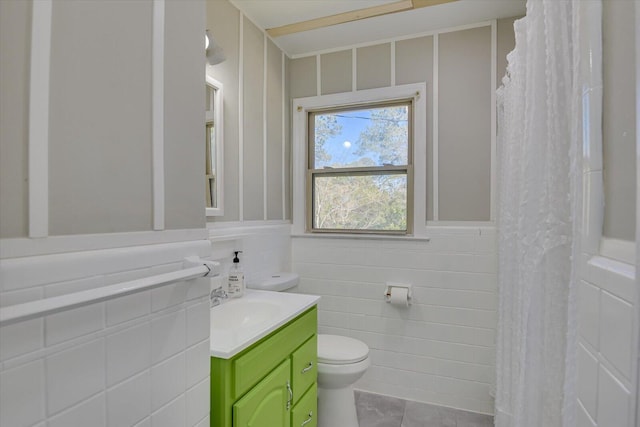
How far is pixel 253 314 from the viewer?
1632 mm

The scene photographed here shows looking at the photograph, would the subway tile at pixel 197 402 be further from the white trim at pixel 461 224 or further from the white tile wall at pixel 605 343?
the white trim at pixel 461 224

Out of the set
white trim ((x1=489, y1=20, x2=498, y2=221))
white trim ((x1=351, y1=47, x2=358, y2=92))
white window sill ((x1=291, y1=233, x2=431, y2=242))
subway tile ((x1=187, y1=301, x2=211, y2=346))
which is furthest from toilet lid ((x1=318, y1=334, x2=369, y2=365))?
white trim ((x1=351, y1=47, x2=358, y2=92))

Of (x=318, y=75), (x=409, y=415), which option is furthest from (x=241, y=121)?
(x=409, y=415)

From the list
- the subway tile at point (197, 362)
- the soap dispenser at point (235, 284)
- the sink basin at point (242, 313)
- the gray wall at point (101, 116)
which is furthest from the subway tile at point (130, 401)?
the soap dispenser at point (235, 284)

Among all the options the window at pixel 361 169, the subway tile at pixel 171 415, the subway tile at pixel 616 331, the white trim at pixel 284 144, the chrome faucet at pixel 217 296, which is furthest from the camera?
the white trim at pixel 284 144

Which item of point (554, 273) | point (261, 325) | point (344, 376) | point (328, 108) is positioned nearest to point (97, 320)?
point (261, 325)

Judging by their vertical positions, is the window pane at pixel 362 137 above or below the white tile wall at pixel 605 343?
above

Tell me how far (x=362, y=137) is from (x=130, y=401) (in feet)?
7.02

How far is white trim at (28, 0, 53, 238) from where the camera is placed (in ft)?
1.85

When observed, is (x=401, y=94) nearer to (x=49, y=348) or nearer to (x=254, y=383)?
(x=254, y=383)

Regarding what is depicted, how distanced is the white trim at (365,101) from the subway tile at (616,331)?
5.81ft

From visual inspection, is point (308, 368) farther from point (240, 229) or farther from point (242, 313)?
point (240, 229)

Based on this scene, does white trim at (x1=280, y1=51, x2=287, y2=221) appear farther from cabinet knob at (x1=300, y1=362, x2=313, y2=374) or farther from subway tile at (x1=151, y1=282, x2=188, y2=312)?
subway tile at (x1=151, y1=282, x2=188, y2=312)

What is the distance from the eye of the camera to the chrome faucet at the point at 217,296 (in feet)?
5.25
